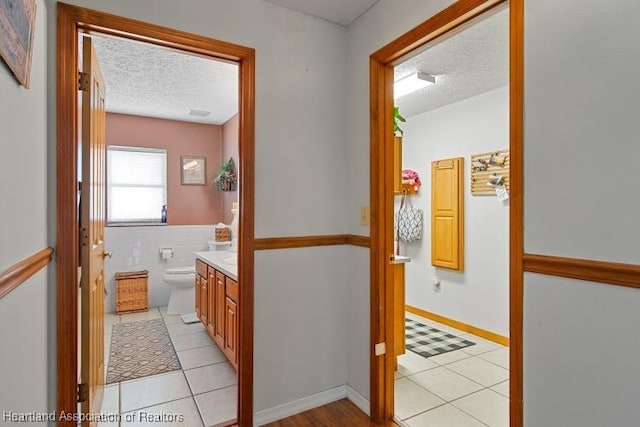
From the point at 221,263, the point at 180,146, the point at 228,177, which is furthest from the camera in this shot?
the point at 180,146

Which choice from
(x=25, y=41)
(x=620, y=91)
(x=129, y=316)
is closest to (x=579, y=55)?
(x=620, y=91)

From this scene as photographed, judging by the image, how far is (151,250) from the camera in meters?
4.70

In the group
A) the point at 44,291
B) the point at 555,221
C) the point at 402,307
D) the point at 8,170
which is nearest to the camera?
the point at 8,170

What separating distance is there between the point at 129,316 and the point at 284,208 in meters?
3.20

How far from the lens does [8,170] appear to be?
3.15 ft

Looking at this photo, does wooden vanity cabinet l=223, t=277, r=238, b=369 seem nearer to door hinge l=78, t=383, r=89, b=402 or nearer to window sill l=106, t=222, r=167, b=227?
door hinge l=78, t=383, r=89, b=402

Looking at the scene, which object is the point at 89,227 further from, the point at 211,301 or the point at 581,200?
the point at 581,200

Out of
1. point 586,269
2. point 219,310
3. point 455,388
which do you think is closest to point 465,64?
point 586,269

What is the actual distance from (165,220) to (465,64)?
4177 millimetres

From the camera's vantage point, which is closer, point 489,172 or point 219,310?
point 219,310

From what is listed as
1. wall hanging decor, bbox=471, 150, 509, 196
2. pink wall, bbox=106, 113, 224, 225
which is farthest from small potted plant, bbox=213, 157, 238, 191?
wall hanging decor, bbox=471, 150, 509, 196

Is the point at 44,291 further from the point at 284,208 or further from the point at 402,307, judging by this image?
the point at 402,307

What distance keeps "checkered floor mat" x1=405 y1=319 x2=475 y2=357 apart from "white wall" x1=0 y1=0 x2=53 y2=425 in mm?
2844

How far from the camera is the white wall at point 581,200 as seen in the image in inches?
42.6
